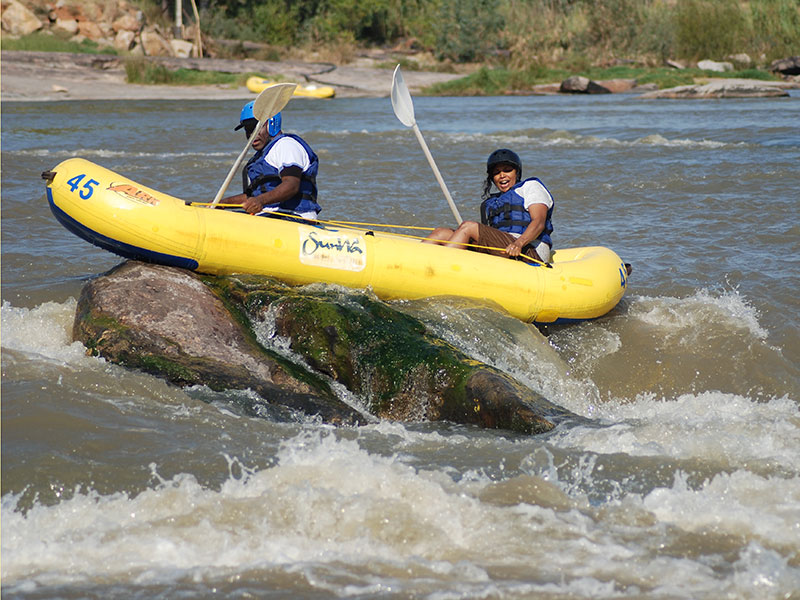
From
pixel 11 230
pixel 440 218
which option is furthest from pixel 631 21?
pixel 11 230

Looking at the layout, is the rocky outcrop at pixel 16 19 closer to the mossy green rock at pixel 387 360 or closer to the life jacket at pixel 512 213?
the life jacket at pixel 512 213

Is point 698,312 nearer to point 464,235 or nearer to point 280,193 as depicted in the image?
point 464,235

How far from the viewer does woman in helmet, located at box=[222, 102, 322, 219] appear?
6.17 m

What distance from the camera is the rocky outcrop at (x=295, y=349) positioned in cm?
473

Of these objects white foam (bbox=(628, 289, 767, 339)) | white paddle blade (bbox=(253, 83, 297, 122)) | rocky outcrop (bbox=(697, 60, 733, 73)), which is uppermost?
rocky outcrop (bbox=(697, 60, 733, 73))

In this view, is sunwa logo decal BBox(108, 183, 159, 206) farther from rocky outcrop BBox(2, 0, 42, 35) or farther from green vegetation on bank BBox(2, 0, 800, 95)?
rocky outcrop BBox(2, 0, 42, 35)

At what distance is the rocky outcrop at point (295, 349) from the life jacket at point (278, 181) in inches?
31.5

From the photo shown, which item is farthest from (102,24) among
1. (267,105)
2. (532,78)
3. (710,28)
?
(267,105)

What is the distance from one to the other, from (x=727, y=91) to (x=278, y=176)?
70.4 feet

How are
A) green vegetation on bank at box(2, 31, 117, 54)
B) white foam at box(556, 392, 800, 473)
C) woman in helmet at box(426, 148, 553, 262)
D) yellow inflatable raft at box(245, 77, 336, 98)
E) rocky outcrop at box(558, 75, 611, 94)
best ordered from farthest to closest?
1. green vegetation on bank at box(2, 31, 117, 54)
2. rocky outcrop at box(558, 75, 611, 94)
3. yellow inflatable raft at box(245, 77, 336, 98)
4. woman in helmet at box(426, 148, 553, 262)
5. white foam at box(556, 392, 800, 473)

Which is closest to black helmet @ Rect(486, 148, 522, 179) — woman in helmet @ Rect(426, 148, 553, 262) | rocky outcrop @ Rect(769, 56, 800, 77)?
woman in helmet @ Rect(426, 148, 553, 262)

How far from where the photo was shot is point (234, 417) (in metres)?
4.43

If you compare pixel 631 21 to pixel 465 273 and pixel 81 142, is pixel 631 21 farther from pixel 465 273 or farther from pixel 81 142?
pixel 465 273

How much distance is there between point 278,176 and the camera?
20.6 feet
